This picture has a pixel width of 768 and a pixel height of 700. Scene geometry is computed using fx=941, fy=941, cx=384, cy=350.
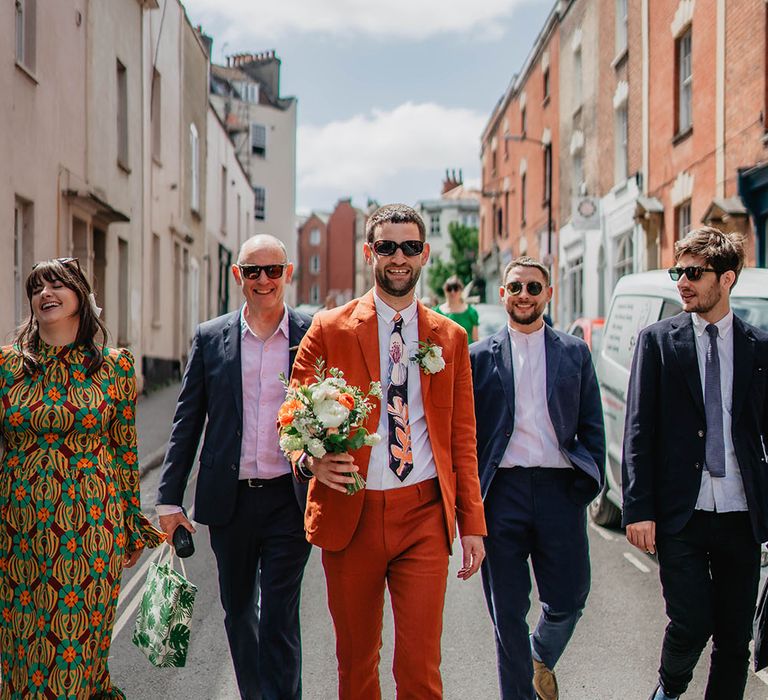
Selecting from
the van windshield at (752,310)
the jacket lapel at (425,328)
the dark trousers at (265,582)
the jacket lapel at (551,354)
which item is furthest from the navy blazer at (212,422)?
the van windshield at (752,310)

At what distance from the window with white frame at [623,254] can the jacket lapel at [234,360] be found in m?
17.6

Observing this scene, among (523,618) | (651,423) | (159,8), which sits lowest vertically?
(523,618)

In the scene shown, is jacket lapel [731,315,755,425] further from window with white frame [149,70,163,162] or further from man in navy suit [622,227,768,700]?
window with white frame [149,70,163,162]

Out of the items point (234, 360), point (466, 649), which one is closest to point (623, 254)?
point (466, 649)

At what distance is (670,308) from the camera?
6652mm

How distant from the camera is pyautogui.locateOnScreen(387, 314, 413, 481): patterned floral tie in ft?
11.1

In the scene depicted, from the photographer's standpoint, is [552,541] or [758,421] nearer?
[758,421]

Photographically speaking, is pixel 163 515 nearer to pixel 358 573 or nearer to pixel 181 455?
pixel 181 455

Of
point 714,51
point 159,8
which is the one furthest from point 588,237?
point 159,8

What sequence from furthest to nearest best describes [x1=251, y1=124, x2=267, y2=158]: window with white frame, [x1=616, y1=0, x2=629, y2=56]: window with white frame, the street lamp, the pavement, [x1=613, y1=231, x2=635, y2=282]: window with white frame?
[x1=251, y1=124, x2=267, y2=158]: window with white frame < the street lamp < [x1=616, y1=0, x2=629, y2=56]: window with white frame < [x1=613, y1=231, x2=635, y2=282]: window with white frame < the pavement

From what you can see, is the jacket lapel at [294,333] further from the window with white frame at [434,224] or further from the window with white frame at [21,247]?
the window with white frame at [434,224]

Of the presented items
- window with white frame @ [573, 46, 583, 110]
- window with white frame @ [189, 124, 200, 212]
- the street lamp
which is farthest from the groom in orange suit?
window with white frame @ [573, 46, 583, 110]

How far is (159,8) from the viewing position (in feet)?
64.1

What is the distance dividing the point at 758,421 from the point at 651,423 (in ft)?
1.36
